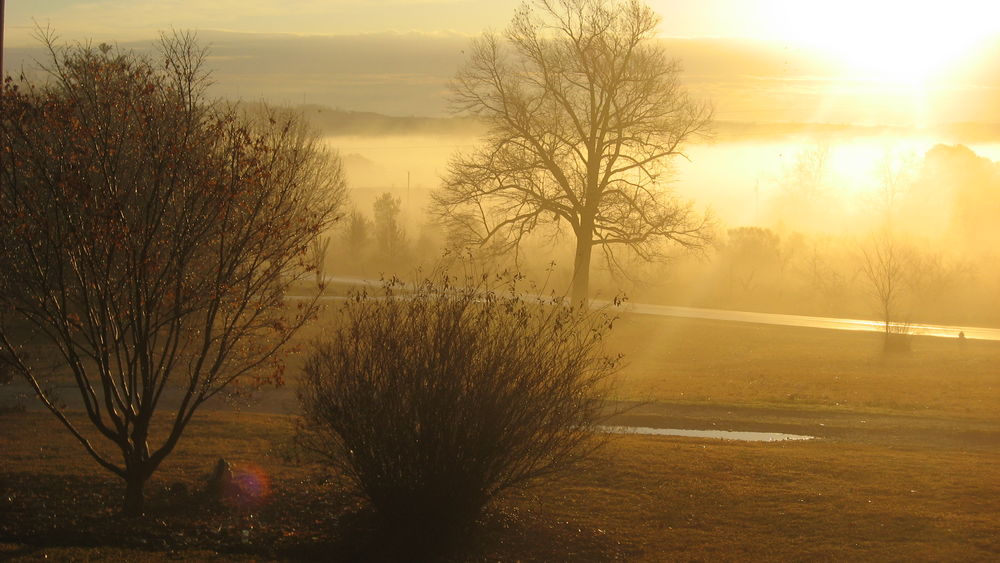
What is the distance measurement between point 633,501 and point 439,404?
11.3 ft

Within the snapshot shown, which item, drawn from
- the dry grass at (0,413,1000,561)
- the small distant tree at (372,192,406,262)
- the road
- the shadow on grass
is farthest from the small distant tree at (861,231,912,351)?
the small distant tree at (372,192,406,262)

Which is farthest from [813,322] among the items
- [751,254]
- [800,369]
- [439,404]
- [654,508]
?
[439,404]

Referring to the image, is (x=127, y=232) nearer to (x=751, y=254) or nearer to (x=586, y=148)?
(x=586, y=148)

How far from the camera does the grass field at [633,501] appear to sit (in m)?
9.34

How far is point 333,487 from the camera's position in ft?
35.6

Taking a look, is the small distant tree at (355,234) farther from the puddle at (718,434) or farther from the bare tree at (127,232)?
the bare tree at (127,232)

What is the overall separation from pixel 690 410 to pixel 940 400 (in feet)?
19.8

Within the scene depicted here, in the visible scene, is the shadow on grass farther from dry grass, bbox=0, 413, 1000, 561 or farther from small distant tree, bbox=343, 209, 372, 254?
small distant tree, bbox=343, 209, 372, 254

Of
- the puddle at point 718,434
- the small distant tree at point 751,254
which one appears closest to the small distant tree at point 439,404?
the puddle at point 718,434

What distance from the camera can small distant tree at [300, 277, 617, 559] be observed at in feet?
29.7

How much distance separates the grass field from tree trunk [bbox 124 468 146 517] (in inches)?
7.7

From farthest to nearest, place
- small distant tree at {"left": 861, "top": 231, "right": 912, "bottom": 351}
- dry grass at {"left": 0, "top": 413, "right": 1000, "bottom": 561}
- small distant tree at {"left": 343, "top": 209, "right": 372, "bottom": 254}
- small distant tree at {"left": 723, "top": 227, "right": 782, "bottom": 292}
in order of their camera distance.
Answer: small distant tree at {"left": 343, "top": 209, "right": 372, "bottom": 254} → small distant tree at {"left": 723, "top": 227, "right": 782, "bottom": 292} → small distant tree at {"left": 861, "top": 231, "right": 912, "bottom": 351} → dry grass at {"left": 0, "top": 413, "right": 1000, "bottom": 561}

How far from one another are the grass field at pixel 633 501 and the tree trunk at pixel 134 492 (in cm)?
19

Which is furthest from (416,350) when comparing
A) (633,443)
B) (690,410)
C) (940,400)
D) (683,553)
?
(940,400)
